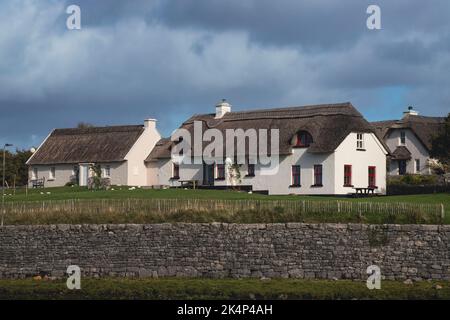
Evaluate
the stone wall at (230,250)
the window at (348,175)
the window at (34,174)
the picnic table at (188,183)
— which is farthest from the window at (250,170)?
the stone wall at (230,250)

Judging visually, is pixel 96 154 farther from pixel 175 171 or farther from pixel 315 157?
pixel 315 157

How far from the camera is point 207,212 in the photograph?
36.8 meters

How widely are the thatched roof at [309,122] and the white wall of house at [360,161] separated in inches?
26.6

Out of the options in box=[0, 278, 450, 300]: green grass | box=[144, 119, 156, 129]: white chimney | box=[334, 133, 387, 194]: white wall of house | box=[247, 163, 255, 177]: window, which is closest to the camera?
box=[0, 278, 450, 300]: green grass

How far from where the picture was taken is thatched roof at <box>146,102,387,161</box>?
54.7m

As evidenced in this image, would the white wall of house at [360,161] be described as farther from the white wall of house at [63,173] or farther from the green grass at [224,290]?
the green grass at [224,290]

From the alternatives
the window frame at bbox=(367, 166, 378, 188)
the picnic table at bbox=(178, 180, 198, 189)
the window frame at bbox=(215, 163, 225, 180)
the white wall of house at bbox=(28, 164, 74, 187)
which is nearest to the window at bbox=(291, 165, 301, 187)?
the window frame at bbox=(367, 166, 378, 188)

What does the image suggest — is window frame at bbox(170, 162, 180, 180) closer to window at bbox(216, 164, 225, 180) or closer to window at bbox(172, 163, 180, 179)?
window at bbox(172, 163, 180, 179)

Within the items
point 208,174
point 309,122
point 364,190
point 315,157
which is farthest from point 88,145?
point 364,190

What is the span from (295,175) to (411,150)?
1915cm

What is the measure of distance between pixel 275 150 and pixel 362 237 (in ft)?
74.6

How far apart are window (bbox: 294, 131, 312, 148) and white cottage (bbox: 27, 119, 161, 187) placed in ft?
45.5

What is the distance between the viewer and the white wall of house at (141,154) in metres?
64.6

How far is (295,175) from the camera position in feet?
183
